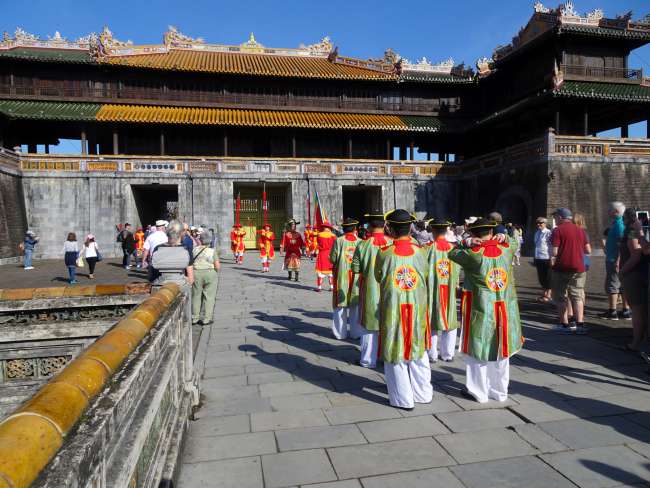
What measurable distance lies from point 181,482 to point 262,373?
2061 mm

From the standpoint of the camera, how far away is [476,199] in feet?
75.3

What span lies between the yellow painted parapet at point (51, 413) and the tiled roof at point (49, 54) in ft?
84.1

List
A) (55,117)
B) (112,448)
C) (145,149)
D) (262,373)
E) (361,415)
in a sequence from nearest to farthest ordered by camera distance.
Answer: (112,448) → (361,415) → (262,373) → (55,117) → (145,149)

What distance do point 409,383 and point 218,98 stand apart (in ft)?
77.8

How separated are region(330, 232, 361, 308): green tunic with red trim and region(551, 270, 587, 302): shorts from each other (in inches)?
116

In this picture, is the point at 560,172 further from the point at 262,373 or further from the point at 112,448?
the point at 112,448

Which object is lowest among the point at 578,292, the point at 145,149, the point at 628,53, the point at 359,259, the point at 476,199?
the point at 578,292

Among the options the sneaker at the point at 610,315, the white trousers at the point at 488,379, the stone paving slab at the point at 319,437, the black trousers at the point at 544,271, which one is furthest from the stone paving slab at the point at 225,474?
the black trousers at the point at 544,271

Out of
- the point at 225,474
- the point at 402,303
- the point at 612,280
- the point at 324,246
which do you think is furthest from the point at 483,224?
the point at 324,246

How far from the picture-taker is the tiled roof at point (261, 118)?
862 inches

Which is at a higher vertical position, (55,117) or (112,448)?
(55,117)

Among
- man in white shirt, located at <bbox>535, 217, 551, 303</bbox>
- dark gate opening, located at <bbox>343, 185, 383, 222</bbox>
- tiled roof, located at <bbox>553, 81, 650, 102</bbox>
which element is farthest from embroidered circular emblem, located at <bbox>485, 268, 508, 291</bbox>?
dark gate opening, located at <bbox>343, 185, 383, 222</bbox>

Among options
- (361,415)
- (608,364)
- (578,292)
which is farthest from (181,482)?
(578,292)

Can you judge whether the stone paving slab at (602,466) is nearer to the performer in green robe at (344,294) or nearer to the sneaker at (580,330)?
the performer in green robe at (344,294)
